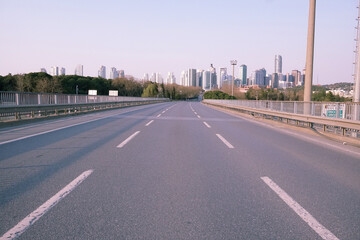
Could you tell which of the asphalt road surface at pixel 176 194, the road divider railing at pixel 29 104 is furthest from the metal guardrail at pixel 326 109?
the road divider railing at pixel 29 104

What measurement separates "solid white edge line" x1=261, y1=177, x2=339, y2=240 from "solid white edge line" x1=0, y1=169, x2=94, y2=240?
327 centimetres

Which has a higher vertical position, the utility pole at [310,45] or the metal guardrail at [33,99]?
the utility pole at [310,45]

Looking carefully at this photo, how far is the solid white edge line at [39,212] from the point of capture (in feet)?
9.71

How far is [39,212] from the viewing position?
3.49 m

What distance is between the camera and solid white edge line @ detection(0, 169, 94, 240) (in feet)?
9.71

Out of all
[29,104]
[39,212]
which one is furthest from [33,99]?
[39,212]

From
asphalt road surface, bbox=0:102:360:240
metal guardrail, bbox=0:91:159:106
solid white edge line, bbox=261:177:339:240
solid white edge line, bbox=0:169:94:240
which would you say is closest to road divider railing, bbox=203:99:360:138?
asphalt road surface, bbox=0:102:360:240

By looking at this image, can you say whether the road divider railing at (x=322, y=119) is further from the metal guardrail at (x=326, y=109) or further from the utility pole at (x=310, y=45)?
Answer: the utility pole at (x=310, y=45)

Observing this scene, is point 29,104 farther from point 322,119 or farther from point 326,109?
point 326,109

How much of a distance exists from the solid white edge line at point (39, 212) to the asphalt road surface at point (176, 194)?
0.04 ft

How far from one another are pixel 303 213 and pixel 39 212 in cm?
342

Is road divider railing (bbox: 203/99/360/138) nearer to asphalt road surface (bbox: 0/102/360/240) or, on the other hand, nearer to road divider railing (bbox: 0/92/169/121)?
asphalt road surface (bbox: 0/102/360/240)

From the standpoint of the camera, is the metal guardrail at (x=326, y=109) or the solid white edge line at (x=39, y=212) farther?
the metal guardrail at (x=326, y=109)

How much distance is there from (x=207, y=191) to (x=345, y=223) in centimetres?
189
